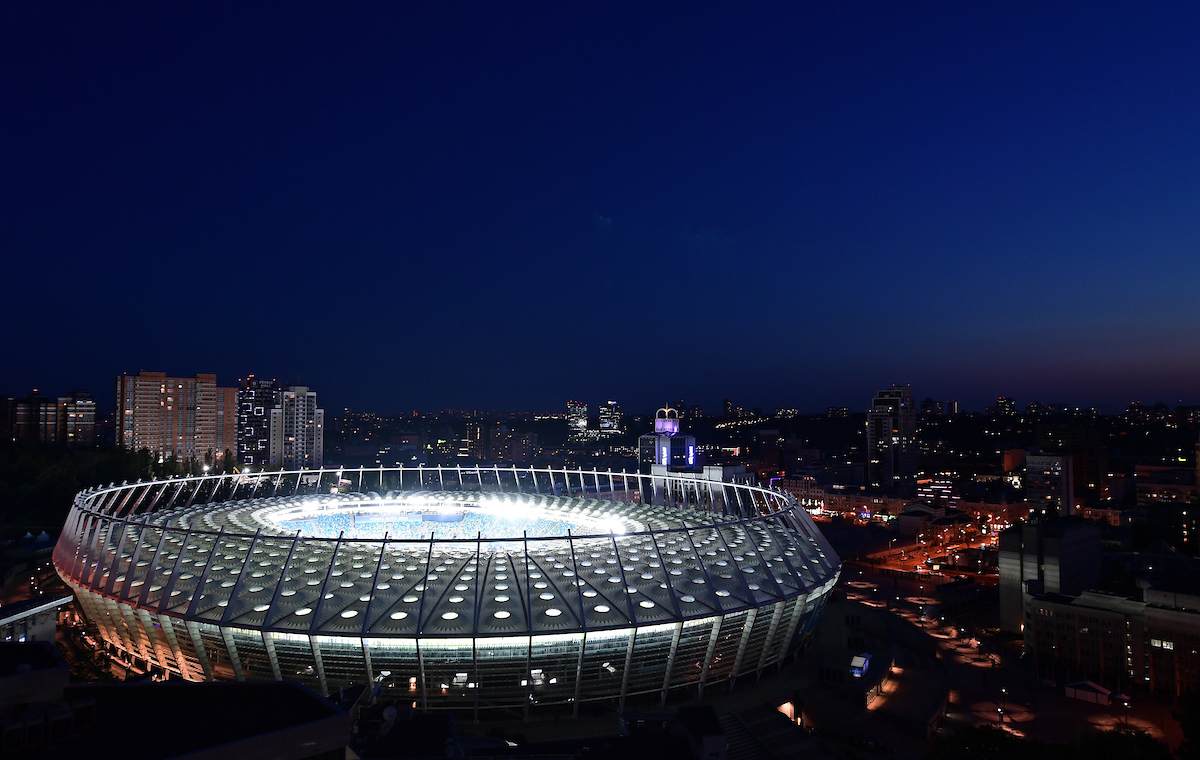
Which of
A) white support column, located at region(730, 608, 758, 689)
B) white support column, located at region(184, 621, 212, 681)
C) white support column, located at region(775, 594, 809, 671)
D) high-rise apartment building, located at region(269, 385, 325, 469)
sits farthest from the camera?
high-rise apartment building, located at region(269, 385, 325, 469)

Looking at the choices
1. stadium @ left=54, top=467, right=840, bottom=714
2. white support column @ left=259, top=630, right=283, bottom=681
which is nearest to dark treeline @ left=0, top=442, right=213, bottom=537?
stadium @ left=54, top=467, right=840, bottom=714

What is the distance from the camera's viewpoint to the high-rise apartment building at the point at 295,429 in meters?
172

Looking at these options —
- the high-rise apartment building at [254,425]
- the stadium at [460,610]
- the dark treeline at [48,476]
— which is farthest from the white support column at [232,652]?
the high-rise apartment building at [254,425]

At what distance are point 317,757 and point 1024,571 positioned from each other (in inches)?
2439

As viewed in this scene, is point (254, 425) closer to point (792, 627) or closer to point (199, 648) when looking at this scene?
point (199, 648)

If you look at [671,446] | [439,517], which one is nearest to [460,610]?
[439,517]

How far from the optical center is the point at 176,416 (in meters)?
151

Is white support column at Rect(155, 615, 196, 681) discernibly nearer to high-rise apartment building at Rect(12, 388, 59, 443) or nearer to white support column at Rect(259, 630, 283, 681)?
white support column at Rect(259, 630, 283, 681)

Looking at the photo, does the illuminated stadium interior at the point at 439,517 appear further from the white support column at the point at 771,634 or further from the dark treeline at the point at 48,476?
the dark treeline at the point at 48,476

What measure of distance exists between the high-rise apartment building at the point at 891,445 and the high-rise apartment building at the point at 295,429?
14284 cm

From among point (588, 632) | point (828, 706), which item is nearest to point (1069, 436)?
point (828, 706)

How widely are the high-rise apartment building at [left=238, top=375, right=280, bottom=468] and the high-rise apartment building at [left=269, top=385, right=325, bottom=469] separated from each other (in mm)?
1361

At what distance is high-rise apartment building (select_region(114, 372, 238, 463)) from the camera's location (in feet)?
474

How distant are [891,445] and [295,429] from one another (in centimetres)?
15280
